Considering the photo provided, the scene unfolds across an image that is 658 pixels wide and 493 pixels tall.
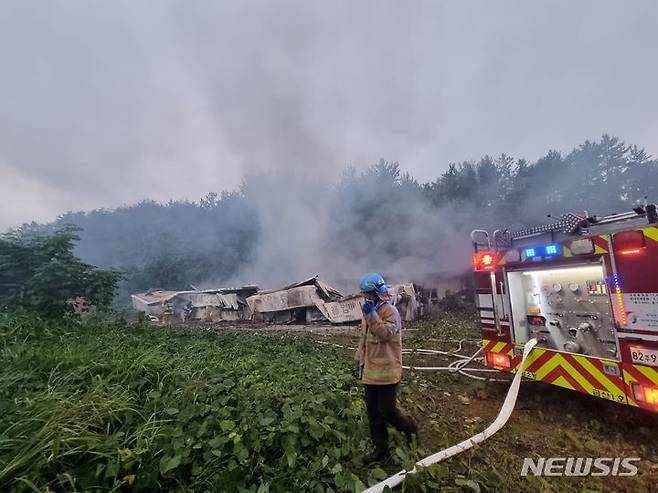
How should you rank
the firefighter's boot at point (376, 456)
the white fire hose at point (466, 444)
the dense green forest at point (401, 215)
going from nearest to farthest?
the white fire hose at point (466, 444) < the firefighter's boot at point (376, 456) < the dense green forest at point (401, 215)

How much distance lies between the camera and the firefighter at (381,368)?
8.91ft

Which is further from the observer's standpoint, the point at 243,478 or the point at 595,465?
the point at 595,465

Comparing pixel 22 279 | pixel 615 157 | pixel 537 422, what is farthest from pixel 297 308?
pixel 615 157

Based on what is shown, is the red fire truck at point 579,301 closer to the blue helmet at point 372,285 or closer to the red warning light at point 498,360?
the red warning light at point 498,360

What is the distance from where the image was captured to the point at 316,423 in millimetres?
2680

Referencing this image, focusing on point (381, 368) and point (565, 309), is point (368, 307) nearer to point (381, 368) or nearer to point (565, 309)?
point (381, 368)

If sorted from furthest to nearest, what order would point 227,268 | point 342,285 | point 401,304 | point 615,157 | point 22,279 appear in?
point 227,268 → point 615,157 → point 342,285 → point 401,304 → point 22,279

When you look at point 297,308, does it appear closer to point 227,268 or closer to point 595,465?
point 595,465

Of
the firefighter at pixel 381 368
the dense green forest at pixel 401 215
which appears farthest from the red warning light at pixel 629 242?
the dense green forest at pixel 401 215

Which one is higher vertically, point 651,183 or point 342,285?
point 651,183

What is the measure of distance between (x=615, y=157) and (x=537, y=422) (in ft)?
78.5

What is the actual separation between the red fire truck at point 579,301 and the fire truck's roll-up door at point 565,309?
11 millimetres

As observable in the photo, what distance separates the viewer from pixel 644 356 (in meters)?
2.79

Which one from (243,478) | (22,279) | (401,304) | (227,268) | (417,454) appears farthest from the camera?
(227,268)
